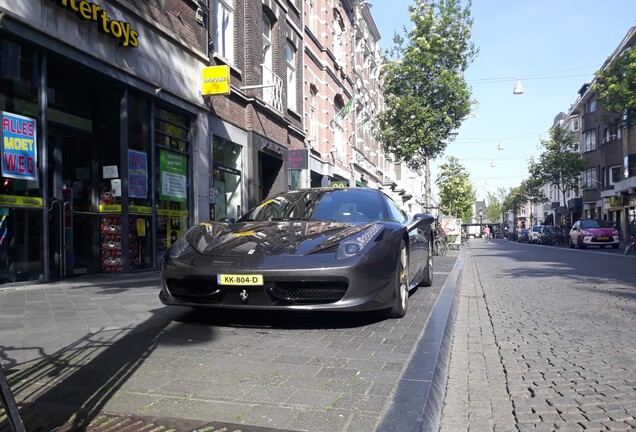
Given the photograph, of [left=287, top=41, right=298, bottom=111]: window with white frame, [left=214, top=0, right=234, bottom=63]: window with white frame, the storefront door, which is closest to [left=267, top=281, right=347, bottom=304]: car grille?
the storefront door

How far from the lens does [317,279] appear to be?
149 inches

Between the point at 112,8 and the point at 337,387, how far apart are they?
8.53 meters

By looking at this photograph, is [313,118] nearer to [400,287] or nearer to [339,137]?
[339,137]

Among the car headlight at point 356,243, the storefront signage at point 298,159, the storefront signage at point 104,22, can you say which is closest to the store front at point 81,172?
the storefront signage at point 104,22

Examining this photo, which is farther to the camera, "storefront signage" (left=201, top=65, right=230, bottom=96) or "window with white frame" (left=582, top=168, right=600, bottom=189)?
"window with white frame" (left=582, top=168, right=600, bottom=189)

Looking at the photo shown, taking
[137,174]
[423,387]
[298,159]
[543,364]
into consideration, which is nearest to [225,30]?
[298,159]

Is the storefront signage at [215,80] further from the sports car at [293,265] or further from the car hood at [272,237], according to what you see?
the car hood at [272,237]

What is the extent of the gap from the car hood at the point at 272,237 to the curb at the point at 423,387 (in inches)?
42.3

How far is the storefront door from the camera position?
27.8ft

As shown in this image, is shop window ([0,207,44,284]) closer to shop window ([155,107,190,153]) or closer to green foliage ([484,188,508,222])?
shop window ([155,107,190,153])

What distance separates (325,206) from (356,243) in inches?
48.1

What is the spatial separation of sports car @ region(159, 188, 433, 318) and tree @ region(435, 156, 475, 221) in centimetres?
3861

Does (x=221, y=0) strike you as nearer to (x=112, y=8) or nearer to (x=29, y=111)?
(x=112, y=8)

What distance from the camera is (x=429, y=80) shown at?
22.2 metres
